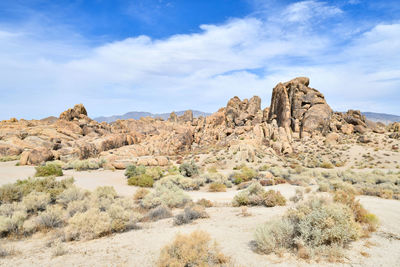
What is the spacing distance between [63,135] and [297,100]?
47.2m

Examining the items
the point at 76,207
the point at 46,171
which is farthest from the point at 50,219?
the point at 46,171

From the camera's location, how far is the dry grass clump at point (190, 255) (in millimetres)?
5004

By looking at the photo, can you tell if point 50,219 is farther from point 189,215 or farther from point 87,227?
point 189,215

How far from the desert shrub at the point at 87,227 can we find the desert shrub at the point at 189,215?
237cm

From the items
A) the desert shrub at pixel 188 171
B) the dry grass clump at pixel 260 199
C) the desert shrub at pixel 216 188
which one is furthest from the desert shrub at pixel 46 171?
the dry grass clump at pixel 260 199

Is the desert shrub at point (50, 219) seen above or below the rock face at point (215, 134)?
below

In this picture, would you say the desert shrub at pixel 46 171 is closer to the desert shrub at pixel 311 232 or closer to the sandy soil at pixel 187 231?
the sandy soil at pixel 187 231

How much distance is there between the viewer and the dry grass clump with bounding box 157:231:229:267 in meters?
5.00

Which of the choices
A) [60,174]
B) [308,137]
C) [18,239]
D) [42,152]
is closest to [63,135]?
[42,152]

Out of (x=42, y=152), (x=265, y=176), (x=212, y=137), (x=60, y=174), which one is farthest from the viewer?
(x=212, y=137)

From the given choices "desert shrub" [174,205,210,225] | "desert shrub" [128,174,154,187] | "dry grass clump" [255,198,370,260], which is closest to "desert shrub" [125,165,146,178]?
"desert shrub" [128,174,154,187]

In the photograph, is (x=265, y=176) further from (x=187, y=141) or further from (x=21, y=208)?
(x=187, y=141)

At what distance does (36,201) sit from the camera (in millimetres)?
9578

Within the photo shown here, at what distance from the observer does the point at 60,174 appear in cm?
1878
